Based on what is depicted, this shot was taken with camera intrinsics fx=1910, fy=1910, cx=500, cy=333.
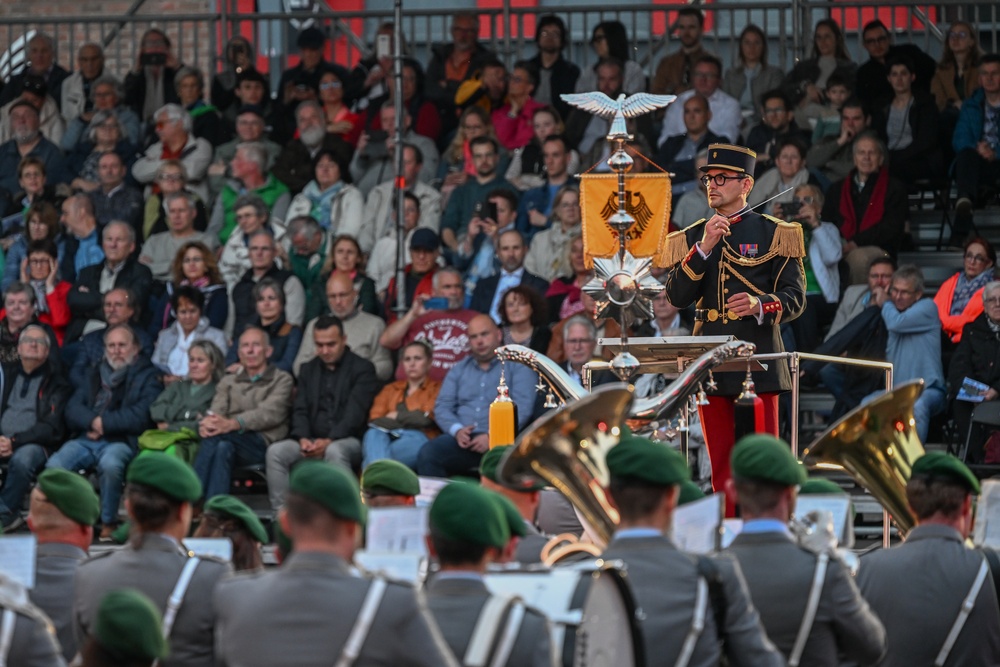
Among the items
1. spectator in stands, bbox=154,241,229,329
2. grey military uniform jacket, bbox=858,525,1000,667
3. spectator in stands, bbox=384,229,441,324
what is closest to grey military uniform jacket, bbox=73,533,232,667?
grey military uniform jacket, bbox=858,525,1000,667

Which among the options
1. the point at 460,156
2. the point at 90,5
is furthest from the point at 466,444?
the point at 90,5

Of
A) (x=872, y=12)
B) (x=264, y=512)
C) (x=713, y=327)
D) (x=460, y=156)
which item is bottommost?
(x=264, y=512)

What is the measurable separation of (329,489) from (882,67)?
10.9m

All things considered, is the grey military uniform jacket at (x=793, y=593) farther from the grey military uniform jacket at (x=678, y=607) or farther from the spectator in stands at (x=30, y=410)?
the spectator in stands at (x=30, y=410)

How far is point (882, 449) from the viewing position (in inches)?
251

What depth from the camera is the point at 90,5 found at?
19.8 metres

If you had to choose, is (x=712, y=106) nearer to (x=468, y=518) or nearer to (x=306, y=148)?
(x=306, y=148)

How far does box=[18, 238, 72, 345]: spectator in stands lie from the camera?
13.3 m

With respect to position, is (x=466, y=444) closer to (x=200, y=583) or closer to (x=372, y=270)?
(x=372, y=270)

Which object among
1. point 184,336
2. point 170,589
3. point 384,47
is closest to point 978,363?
point 184,336

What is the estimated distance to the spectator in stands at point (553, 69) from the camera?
15.6 m

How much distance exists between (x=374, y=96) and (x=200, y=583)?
1095 centimetres

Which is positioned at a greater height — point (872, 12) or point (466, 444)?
point (872, 12)

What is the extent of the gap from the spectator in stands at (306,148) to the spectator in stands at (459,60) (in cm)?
103
